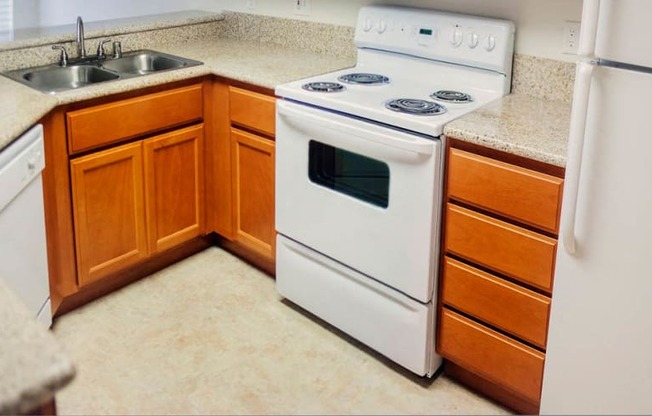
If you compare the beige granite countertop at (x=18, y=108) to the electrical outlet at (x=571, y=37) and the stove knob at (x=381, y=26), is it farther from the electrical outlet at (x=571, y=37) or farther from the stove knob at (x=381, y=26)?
the electrical outlet at (x=571, y=37)

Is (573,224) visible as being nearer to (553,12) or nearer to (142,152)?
(553,12)

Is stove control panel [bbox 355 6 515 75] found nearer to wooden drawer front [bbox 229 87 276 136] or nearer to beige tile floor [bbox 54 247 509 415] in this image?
wooden drawer front [bbox 229 87 276 136]

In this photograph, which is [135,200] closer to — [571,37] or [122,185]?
[122,185]

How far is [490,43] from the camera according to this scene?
7.99 feet

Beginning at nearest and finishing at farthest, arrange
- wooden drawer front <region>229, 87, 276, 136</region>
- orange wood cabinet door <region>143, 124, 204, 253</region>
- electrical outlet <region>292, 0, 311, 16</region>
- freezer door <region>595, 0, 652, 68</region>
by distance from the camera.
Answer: freezer door <region>595, 0, 652, 68</region>, wooden drawer front <region>229, 87, 276, 136</region>, orange wood cabinet door <region>143, 124, 204, 253</region>, electrical outlet <region>292, 0, 311, 16</region>

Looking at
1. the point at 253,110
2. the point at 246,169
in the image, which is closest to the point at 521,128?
the point at 253,110

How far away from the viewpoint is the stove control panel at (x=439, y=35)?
95.7 inches

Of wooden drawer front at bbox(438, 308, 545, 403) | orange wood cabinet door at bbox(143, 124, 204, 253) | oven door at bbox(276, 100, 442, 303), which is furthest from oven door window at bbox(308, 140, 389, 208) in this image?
orange wood cabinet door at bbox(143, 124, 204, 253)

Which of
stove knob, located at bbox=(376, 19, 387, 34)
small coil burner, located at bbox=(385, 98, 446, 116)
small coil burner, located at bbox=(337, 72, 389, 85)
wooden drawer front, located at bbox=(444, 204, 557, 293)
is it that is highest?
stove knob, located at bbox=(376, 19, 387, 34)

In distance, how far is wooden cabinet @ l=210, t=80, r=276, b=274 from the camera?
2742mm

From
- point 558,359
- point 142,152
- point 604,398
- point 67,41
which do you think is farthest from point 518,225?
point 67,41

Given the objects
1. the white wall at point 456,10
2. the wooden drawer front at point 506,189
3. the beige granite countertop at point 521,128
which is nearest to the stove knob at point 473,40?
the white wall at point 456,10

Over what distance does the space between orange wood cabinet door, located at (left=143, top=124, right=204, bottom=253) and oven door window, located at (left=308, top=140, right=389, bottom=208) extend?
679mm

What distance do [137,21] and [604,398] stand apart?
8.39 ft
